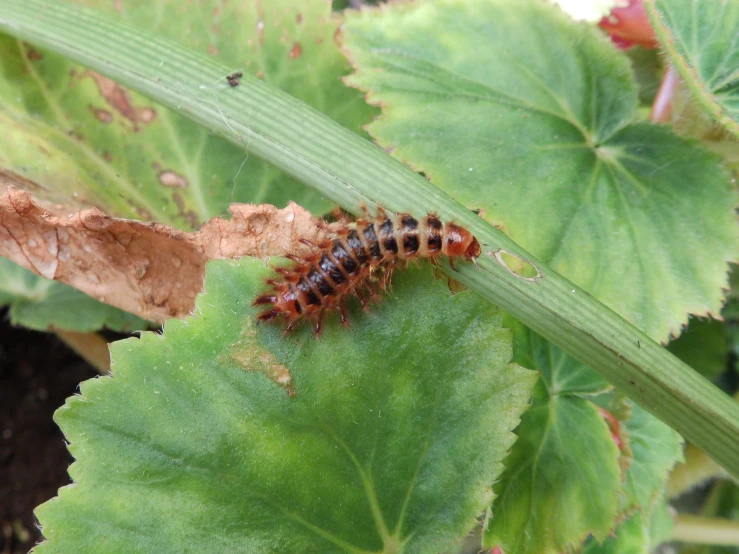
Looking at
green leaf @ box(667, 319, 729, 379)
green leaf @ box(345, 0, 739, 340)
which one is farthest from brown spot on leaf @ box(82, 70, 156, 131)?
green leaf @ box(667, 319, 729, 379)

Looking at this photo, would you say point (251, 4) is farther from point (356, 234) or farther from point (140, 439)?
point (140, 439)

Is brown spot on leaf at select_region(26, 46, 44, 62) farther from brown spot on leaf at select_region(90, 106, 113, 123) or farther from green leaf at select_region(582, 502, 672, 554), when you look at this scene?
green leaf at select_region(582, 502, 672, 554)

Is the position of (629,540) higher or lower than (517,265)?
lower

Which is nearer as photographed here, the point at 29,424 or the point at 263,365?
the point at 263,365

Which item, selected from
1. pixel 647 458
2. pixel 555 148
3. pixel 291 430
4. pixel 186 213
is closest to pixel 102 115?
pixel 186 213

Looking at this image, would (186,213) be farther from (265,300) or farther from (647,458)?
(647,458)
